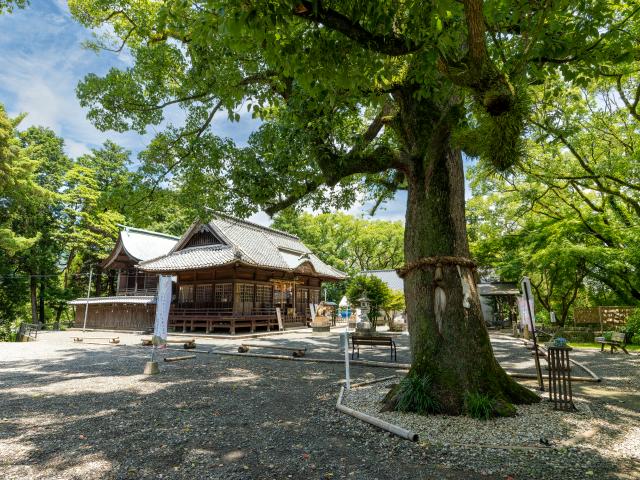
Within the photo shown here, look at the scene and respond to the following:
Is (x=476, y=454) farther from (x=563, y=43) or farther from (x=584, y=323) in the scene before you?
(x=584, y=323)

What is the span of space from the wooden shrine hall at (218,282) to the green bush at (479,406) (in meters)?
15.5

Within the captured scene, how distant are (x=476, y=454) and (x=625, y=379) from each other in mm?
6543

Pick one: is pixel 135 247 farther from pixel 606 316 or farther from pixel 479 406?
pixel 606 316

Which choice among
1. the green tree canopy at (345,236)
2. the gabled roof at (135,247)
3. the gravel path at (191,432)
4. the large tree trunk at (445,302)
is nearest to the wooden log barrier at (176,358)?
the gravel path at (191,432)

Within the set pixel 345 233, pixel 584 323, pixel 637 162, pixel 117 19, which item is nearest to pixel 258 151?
pixel 117 19

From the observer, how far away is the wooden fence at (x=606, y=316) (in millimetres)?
17000

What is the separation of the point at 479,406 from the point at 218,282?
62.1 feet

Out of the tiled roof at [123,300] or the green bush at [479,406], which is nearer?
the green bush at [479,406]

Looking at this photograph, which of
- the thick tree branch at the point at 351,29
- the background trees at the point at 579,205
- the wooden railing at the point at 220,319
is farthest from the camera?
the wooden railing at the point at 220,319

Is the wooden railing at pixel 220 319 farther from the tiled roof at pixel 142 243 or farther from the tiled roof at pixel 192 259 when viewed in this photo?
the tiled roof at pixel 142 243

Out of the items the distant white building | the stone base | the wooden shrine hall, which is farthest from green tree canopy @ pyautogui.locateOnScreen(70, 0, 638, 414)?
the distant white building

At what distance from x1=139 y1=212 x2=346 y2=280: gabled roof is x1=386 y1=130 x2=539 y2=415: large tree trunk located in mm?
14378

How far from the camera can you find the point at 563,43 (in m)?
4.25

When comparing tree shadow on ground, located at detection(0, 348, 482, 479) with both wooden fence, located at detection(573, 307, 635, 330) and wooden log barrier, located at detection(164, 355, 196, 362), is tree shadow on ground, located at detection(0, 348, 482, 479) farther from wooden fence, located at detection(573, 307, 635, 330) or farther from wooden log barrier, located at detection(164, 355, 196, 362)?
wooden fence, located at detection(573, 307, 635, 330)
